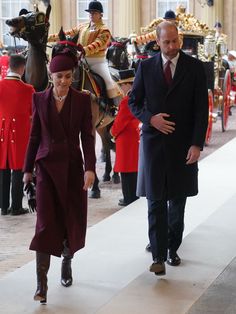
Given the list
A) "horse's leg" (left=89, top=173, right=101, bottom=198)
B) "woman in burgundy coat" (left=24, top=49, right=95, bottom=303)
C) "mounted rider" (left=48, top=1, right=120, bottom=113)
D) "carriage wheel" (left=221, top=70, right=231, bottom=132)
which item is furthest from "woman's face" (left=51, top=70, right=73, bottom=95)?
"carriage wheel" (left=221, top=70, right=231, bottom=132)

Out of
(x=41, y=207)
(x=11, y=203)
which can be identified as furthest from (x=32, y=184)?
(x=11, y=203)

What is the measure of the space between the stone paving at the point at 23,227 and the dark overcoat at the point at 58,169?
108cm

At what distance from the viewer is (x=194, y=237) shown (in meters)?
6.44

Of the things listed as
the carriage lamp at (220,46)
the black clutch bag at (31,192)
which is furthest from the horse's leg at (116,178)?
the carriage lamp at (220,46)

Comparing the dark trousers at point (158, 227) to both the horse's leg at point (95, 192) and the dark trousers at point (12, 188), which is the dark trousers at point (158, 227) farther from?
the horse's leg at point (95, 192)

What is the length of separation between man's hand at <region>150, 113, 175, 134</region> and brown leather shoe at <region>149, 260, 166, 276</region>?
927 mm

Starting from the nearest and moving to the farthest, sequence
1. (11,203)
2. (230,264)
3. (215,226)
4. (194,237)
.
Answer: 1. (230,264)
2. (194,237)
3. (215,226)
4. (11,203)

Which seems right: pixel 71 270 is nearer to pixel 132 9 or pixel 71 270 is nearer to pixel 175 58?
pixel 175 58

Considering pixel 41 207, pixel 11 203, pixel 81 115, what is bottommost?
pixel 11 203

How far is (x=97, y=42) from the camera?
30.2 feet

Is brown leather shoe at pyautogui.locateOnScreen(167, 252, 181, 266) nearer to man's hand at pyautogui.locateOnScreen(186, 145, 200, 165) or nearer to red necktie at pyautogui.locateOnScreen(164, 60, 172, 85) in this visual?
man's hand at pyautogui.locateOnScreen(186, 145, 200, 165)

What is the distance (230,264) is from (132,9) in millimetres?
22238

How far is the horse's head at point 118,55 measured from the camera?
438 inches

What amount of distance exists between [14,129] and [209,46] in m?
8.35
